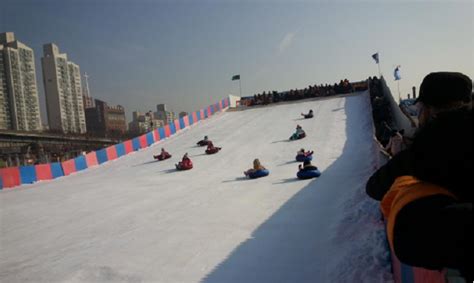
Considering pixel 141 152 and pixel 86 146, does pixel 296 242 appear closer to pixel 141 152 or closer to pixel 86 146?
pixel 141 152

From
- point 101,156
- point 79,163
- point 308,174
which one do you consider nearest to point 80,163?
point 79,163

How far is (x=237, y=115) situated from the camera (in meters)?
31.6

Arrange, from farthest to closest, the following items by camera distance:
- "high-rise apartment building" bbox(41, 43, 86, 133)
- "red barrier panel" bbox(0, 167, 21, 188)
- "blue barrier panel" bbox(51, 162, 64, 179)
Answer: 1. "high-rise apartment building" bbox(41, 43, 86, 133)
2. "blue barrier panel" bbox(51, 162, 64, 179)
3. "red barrier panel" bbox(0, 167, 21, 188)

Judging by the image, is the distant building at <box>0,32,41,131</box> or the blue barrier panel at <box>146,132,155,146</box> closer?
the blue barrier panel at <box>146,132,155,146</box>

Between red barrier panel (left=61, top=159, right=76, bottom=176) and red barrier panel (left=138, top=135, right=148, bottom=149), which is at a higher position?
red barrier panel (left=138, top=135, right=148, bottom=149)

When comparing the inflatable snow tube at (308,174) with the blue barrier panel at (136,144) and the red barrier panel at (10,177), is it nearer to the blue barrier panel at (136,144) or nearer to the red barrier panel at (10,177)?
the red barrier panel at (10,177)

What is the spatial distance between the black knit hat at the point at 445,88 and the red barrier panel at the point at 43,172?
60.4 feet

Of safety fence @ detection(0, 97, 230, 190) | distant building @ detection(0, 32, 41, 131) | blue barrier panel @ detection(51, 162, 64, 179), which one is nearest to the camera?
safety fence @ detection(0, 97, 230, 190)

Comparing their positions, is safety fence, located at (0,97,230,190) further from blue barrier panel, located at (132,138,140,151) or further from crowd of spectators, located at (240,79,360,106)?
crowd of spectators, located at (240,79,360,106)

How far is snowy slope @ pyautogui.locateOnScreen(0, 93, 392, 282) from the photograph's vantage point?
5.05 metres

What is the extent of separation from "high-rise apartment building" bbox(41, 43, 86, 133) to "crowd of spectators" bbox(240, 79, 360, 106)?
88511 mm

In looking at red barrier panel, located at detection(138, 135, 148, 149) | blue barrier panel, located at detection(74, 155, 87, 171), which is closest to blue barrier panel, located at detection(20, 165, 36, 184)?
blue barrier panel, located at detection(74, 155, 87, 171)

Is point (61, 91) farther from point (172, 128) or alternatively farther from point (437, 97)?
point (437, 97)

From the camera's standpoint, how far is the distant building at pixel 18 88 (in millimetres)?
92625
